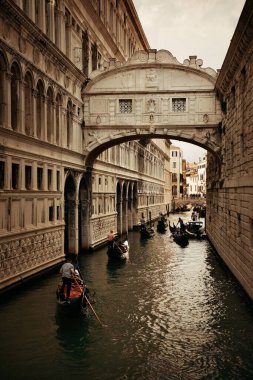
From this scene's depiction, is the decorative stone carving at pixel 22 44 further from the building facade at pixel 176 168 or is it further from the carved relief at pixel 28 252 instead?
the building facade at pixel 176 168

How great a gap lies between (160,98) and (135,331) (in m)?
12.3

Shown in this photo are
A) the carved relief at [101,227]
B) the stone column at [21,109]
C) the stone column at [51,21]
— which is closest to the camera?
the stone column at [21,109]

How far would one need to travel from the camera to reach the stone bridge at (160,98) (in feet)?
67.3

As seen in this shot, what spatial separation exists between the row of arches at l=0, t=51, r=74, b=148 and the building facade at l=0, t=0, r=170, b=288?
0.10ft

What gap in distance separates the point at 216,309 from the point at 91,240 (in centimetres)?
1139

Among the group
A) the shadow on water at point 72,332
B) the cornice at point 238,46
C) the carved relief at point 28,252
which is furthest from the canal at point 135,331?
the cornice at point 238,46

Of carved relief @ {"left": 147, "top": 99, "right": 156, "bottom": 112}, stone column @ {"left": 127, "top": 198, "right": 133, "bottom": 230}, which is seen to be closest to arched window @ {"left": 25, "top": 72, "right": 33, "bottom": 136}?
carved relief @ {"left": 147, "top": 99, "right": 156, "bottom": 112}

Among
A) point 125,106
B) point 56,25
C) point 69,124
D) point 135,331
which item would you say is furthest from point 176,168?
point 135,331

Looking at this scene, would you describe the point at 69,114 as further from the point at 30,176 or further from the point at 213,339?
the point at 213,339

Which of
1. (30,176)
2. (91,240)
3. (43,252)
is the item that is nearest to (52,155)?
(30,176)

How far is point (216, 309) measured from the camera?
1261cm

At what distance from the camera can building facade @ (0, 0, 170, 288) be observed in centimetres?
1338

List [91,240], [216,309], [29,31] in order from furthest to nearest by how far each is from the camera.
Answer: [91,240] < [29,31] < [216,309]

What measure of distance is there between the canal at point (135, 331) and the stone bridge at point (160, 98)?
650 cm
